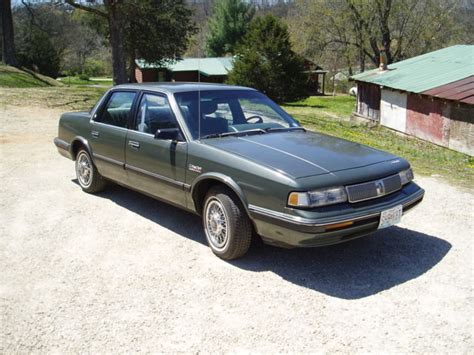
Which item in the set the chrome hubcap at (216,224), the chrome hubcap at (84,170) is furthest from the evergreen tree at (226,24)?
the chrome hubcap at (216,224)

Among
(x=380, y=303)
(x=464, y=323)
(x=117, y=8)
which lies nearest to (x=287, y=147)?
(x=380, y=303)

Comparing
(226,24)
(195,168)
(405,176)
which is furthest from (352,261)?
(226,24)

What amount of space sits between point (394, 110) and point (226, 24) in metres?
50.4

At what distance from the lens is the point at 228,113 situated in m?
5.40

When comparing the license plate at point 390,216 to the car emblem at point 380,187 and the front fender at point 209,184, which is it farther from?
the front fender at point 209,184

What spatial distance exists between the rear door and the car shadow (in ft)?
3.19

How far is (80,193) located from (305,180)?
156 inches

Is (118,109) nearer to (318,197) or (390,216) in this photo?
(318,197)

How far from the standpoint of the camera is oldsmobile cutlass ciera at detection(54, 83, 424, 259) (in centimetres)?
397

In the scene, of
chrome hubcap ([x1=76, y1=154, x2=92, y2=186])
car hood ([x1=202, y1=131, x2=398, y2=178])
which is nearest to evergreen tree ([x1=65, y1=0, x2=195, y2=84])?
chrome hubcap ([x1=76, y1=154, x2=92, y2=186])

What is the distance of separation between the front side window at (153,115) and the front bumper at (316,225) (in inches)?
62.5

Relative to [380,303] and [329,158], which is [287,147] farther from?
[380,303]

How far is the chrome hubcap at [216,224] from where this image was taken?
449 cm

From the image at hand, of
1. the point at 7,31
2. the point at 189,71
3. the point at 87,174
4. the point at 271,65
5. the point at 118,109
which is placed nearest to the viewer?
the point at 118,109
